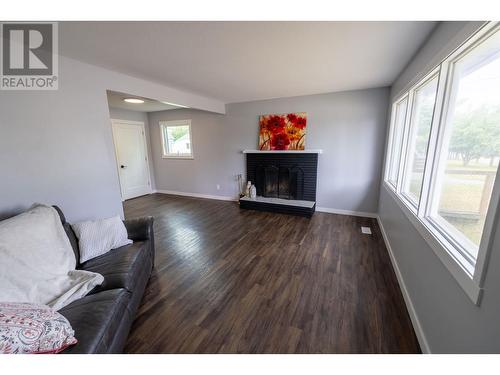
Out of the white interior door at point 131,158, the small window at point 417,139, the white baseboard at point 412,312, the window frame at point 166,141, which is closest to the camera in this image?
the white baseboard at point 412,312

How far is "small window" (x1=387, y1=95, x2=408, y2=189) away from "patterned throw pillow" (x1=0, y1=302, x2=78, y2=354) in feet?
11.7

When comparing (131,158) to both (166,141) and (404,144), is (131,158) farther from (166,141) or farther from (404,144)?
(404,144)

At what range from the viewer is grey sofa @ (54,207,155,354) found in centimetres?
104

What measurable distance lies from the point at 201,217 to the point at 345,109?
3413 millimetres

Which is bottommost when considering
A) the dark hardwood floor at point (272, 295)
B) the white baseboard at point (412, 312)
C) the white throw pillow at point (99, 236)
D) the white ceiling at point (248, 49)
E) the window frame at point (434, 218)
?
the dark hardwood floor at point (272, 295)

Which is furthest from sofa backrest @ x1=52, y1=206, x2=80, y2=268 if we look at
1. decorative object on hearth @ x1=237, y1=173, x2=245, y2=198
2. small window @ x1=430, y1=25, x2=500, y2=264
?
decorative object on hearth @ x1=237, y1=173, x2=245, y2=198

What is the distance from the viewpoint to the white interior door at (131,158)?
5.12 metres

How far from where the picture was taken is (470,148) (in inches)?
49.0

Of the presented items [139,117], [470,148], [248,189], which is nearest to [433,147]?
[470,148]

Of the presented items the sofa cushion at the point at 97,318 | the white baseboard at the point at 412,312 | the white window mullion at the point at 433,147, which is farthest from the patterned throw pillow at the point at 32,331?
the white window mullion at the point at 433,147

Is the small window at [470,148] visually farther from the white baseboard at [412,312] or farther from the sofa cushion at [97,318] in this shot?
the sofa cushion at [97,318]

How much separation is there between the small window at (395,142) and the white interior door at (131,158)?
587 centimetres

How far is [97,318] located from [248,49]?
2.41 metres
